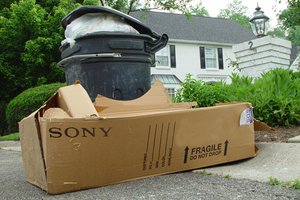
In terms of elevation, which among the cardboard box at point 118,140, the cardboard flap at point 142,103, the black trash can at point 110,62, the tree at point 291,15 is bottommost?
the cardboard box at point 118,140

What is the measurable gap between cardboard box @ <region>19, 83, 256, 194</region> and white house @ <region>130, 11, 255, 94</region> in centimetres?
1890

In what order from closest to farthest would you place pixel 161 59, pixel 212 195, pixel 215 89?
pixel 212 195
pixel 215 89
pixel 161 59

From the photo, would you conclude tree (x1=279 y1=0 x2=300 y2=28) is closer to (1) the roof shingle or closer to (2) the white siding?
(2) the white siding

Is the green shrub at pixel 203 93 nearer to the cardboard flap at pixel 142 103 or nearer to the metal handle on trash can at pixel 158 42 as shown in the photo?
the metal handle on trash can at pixel 158 42

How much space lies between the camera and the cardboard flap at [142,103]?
298 centimetres

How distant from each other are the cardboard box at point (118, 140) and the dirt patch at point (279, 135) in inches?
20.9

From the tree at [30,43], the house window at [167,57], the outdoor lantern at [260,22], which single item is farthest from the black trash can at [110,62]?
the house window at [167,57]

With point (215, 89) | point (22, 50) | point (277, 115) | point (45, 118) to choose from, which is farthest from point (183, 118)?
point (22, 50)

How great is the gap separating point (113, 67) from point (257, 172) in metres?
1.41

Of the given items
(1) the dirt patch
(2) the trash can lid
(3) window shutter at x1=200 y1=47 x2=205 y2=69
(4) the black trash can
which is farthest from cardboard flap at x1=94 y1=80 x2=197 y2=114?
Result: (3) window shutter at x1=200 y1=47 x2=205 y2=69

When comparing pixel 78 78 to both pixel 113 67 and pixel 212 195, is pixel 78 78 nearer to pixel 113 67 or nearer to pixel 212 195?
pixel 113 67

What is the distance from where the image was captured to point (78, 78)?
3463 mm

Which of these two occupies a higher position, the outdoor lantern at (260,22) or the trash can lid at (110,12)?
the outdoor lantern at (260,22)

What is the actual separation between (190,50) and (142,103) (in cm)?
2139
